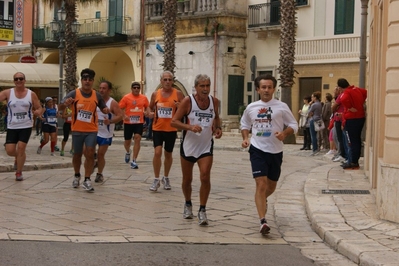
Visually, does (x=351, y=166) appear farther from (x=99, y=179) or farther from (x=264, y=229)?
(x=264, y=229)

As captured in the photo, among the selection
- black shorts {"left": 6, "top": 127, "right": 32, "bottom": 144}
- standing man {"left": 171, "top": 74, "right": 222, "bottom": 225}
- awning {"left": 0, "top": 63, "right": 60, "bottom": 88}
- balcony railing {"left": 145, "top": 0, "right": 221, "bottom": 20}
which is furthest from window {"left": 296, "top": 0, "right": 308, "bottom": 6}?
standing man {"left": 171, "top": 74, "right": 222, "bottom": 225}

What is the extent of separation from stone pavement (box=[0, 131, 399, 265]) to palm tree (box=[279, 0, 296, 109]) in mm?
13380

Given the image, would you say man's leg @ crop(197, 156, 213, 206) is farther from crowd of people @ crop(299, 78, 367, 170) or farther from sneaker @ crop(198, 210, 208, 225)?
crowd of people @ crop(299, 78, 367, 170)

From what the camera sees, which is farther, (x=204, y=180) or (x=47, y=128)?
(x=47, y=128)

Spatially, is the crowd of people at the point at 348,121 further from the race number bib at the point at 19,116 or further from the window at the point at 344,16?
the window at the point at 344,16

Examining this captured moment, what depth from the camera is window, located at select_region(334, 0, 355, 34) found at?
100 feet

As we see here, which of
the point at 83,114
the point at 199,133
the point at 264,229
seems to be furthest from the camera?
the point at 83,114

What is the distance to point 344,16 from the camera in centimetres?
3064

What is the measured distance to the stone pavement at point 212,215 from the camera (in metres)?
7.66

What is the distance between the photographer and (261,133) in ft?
27.9

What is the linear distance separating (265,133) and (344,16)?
23.2 m

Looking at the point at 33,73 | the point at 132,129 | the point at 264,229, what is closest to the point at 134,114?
the point at 132,129

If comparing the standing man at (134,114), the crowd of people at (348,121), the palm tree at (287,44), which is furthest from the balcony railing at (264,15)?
the standing man at (134,114)

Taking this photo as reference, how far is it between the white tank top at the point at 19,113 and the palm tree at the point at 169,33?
2029 cm
